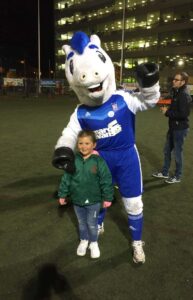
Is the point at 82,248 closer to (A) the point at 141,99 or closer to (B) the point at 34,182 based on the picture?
(A) the point at 141,99

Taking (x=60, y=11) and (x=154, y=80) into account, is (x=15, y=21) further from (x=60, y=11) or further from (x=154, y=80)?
(x=154, y=80)

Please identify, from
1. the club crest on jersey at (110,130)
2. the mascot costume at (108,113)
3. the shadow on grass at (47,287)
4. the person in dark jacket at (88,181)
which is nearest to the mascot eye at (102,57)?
the mascot costume at (108,113)

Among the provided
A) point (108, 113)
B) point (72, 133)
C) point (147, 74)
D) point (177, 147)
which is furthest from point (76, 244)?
point (177, 147)

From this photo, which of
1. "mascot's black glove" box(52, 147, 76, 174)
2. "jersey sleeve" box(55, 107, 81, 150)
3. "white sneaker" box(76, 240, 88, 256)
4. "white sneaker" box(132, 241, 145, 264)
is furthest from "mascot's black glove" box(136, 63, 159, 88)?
"white sneaker" box(76, 240, 88, 256)

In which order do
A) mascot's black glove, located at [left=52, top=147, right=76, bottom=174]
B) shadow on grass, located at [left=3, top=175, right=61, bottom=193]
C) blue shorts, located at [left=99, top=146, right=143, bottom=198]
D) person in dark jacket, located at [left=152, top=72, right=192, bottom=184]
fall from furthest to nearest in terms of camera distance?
shadow on grass, located at [left=3, top=175, right=61, bottom=193] < person in dark jacket, located at [left=152, top=72, right=192, bottom=184] < blue shorts, located at [left=99, top=146, right=143, bottom=198] < mascot's black glove, located at [left=52, top=147, right=76, bottom=174]

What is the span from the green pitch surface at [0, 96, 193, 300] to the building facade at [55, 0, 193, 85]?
39156mm

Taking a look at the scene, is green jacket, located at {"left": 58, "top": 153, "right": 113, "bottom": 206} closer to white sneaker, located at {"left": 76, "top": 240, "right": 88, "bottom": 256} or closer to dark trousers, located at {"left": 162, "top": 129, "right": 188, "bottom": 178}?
white sneaker, located at {"left": 76, "top": 240, "right": 88, "bottom": 256}

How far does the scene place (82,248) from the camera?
353 centimetres

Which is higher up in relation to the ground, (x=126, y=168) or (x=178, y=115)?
(x=178, y=115)

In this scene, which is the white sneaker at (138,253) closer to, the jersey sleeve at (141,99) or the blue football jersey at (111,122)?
the blue football jersey at (111,122)

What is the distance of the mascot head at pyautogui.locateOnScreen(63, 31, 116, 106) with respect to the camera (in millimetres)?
3045

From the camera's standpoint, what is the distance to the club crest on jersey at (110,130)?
127 inches

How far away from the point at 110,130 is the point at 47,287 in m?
1.70

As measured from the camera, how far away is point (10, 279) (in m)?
3.11
